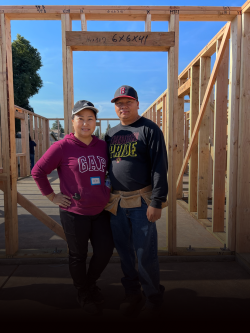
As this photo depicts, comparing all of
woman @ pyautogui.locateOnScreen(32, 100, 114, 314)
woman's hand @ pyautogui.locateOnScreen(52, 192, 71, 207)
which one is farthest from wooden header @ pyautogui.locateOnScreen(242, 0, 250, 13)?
woman's hand @ pyautogui.locateOnScreen(52, 192, 71, 207)

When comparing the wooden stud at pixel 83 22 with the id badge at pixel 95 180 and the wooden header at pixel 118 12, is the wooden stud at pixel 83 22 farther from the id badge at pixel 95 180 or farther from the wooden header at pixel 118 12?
the id badge at pixel 95 180

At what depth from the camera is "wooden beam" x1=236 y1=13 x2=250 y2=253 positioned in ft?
10.1

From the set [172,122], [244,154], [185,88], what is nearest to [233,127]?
[244,154]

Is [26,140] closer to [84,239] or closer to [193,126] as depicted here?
[193,126]

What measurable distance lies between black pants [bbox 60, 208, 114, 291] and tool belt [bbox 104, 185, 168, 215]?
12 centimetres

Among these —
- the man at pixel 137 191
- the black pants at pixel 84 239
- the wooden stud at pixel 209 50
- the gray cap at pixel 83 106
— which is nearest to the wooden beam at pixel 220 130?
the wooden stud at pixel 209 50

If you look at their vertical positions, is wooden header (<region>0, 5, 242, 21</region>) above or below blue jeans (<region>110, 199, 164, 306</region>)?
above

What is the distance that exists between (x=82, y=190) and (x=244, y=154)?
2.22m

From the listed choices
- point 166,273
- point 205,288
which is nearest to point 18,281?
point 166,273

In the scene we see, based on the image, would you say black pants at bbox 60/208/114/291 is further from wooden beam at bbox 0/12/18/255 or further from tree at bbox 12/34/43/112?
tree at bbox 12/34/43/112

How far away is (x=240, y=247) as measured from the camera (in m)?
3.31

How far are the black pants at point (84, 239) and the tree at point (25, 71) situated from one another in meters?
24.5

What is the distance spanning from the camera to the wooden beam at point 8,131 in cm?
309

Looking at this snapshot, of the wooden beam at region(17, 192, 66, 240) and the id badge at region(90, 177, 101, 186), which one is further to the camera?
the wooden beam at region(17, 192, 66, 240)
